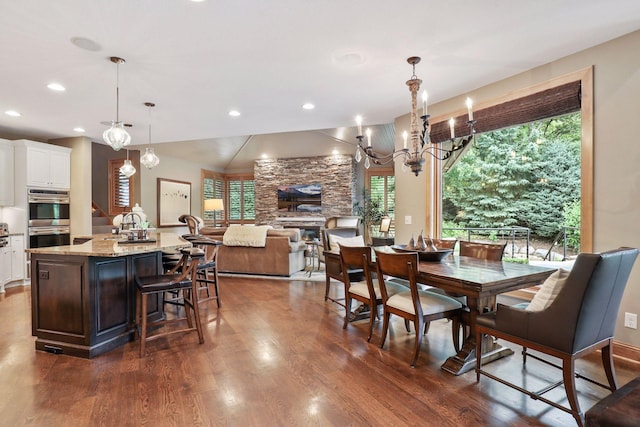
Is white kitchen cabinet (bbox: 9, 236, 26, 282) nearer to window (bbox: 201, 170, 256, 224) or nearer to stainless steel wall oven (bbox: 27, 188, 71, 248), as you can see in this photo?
stainless steel wall oven (bbox: 27, 188, 71, 248)

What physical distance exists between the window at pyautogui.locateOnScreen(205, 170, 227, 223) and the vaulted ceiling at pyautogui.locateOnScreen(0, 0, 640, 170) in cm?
564

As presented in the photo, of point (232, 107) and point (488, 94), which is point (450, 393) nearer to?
point (488, 94)

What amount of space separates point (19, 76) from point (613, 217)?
560 cm

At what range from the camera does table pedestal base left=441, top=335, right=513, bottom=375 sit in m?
2.45

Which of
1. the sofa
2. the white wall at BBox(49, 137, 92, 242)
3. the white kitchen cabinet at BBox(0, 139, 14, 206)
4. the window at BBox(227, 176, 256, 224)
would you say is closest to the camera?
the white kitchen cabinet at BBox(0, 139, 14, 206)

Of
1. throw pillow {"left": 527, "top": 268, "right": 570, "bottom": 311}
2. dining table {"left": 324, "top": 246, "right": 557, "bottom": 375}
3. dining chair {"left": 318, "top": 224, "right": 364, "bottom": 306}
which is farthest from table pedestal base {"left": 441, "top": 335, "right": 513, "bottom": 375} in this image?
dining chair {"left": 318, "top": 224, "right": 364, "bottom": 306}

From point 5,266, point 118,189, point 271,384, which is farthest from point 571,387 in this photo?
point 118,189

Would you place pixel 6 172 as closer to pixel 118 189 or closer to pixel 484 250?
pixel 118 189

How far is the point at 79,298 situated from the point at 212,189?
8.35 m

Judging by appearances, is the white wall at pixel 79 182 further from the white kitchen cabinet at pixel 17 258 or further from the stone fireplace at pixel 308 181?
the stone fireplace at pixel 308 181

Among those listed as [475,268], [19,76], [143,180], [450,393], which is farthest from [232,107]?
[143,180]

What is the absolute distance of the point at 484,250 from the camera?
336 centimetres

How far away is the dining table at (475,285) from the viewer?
2266mm

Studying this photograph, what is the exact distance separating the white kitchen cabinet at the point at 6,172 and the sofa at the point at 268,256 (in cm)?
326
